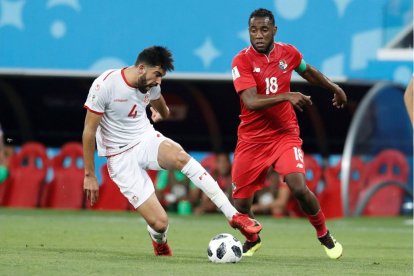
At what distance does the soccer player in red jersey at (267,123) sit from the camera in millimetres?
11625

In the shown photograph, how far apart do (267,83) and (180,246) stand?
2.70m

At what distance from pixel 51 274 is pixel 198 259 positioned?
2273 mm

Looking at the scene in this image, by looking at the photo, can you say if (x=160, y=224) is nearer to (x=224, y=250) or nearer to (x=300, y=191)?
(x=224, y=250)

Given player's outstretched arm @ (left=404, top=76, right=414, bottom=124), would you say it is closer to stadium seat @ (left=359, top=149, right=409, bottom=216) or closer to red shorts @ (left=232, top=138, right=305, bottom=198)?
red shorts @ (left=232, top=138, right=305, bottom=198)

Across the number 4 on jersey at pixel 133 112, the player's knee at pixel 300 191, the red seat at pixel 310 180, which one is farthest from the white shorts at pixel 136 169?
the red seat at pixel 310 180

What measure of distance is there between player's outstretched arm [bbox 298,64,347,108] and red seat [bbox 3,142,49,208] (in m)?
11.6

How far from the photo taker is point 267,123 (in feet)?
39.6

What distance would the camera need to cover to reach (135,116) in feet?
38.6

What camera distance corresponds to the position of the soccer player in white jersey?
11.3 metres

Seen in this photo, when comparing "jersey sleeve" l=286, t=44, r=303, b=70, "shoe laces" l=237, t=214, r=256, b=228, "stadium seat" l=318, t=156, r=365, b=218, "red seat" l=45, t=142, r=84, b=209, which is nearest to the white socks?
"shoe laces" l=237, t=214, r=256, b=228

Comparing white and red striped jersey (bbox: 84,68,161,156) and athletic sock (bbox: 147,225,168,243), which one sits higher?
white and red striped jersey (bbox: 84,68,161,156)

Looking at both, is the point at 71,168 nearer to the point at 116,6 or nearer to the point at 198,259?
the point at 116,6

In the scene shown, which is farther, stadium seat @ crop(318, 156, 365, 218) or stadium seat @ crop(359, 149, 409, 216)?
stadium seat @ crop(359, 149, 409, 216)

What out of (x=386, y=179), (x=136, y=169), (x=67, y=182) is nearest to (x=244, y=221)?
(x=136, y=169)
